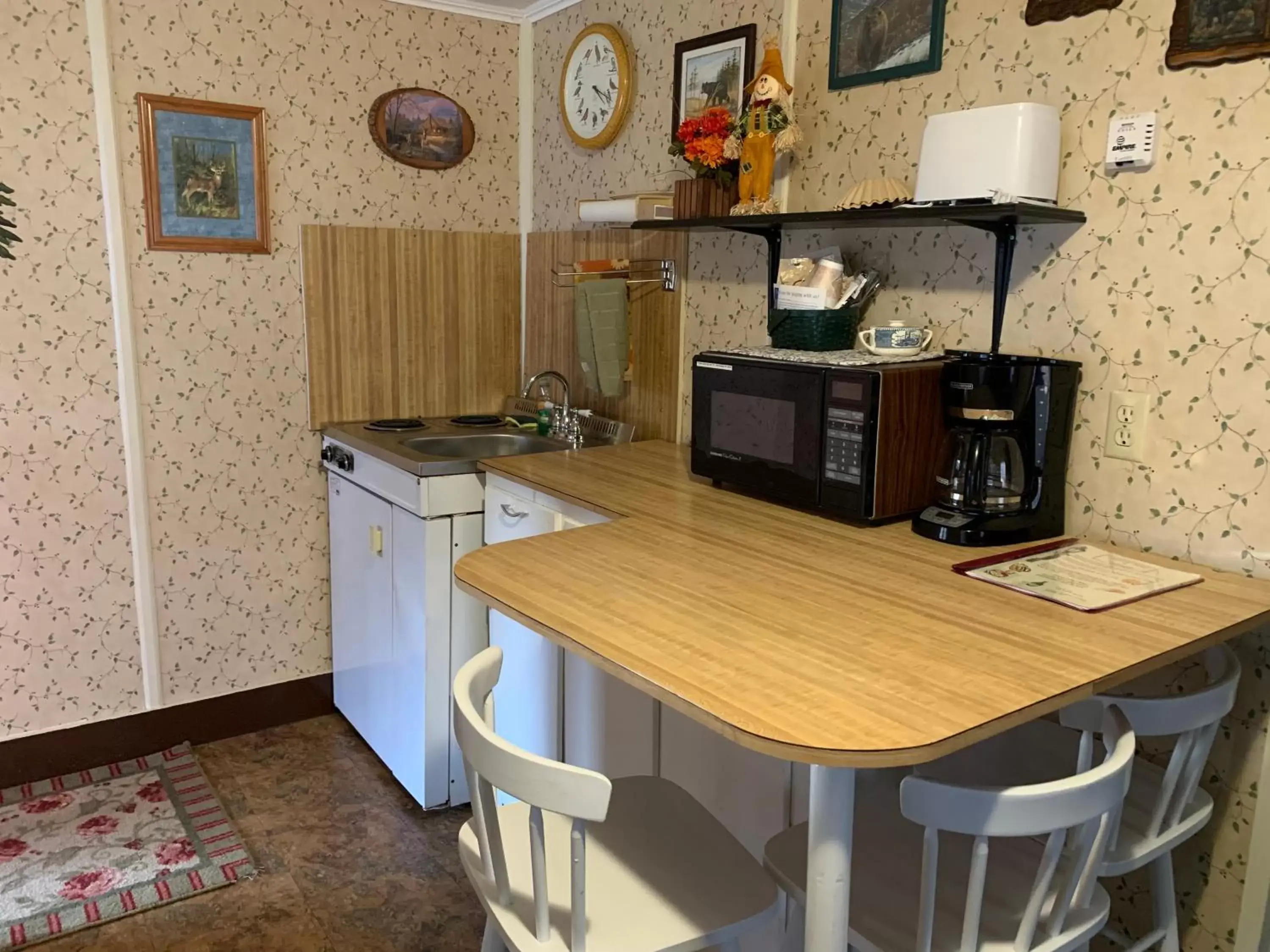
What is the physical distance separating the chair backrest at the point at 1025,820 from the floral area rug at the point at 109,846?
187 cm

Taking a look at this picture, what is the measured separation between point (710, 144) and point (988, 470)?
1.03 metres

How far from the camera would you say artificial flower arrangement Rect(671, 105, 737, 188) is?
223cm

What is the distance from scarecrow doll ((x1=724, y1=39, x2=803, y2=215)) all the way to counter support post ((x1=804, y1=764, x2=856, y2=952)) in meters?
1.43

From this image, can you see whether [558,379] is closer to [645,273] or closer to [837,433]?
[645,273]

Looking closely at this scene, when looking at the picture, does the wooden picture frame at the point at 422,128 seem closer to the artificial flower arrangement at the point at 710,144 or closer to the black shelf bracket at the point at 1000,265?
the artificial flower arrangement at the point at 710,144

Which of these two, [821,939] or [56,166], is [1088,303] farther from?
[56,166]

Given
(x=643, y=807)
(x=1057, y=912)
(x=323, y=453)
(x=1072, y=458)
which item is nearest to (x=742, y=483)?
(x=1072, y=458)

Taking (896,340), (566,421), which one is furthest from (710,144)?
(566,421)

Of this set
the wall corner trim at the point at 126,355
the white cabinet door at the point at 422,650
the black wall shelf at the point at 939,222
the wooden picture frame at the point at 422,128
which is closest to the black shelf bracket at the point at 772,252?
the black wall shelf at the point at 939,222

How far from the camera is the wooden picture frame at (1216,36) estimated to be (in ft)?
4.75

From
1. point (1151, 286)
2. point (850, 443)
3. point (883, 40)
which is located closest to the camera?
point (1151, 286)

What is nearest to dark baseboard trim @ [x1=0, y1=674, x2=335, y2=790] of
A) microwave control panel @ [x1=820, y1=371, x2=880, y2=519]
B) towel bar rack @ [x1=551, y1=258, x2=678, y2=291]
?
towel bar rack @ [x1=551, y1=258, x2=678, y2=291]

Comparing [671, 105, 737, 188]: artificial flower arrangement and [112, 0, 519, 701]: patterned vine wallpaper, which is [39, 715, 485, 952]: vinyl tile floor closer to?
[112, 0, 519, 701]: patterned vine wallpaper

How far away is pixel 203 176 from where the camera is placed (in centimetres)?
Result: 275
